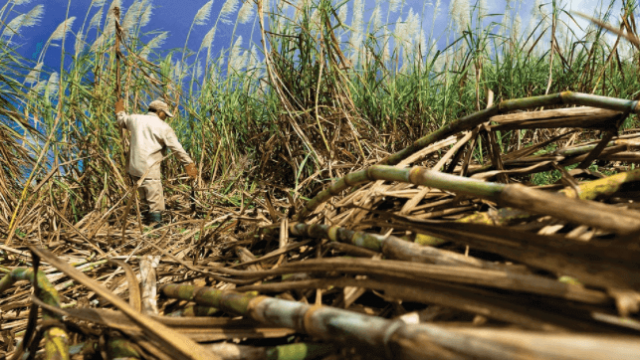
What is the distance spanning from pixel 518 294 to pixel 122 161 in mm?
3104

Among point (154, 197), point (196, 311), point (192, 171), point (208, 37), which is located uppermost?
point (208, 37)

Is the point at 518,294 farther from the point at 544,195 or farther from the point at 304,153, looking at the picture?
the point at 304,153

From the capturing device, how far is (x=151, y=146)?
357cm

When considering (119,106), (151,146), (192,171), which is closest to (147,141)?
(151,146)

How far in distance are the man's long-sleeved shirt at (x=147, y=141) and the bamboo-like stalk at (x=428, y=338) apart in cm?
309

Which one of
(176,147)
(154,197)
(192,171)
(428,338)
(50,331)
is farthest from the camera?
(154,197)

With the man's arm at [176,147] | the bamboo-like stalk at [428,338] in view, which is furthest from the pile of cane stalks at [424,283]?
the man's arm at [176,147]

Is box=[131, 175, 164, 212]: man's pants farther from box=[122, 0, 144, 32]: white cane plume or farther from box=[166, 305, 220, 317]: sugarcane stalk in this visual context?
box=[166, 305, 220, 317]: sugarcane stalk

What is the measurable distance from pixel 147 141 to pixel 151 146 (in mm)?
68

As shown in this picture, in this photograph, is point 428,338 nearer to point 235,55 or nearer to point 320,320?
point 320,320

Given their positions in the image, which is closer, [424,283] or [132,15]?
[424,283]

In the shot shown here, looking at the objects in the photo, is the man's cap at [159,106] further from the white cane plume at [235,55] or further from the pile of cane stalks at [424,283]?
the pile of cane stalks at [424,283]

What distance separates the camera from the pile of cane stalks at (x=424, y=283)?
298 millimetres

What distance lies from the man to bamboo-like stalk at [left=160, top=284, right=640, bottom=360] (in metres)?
3.07
